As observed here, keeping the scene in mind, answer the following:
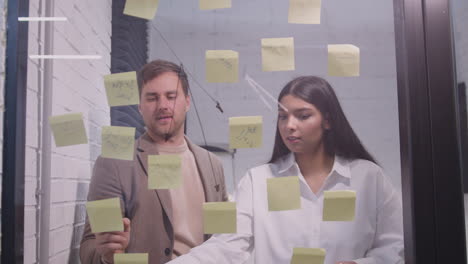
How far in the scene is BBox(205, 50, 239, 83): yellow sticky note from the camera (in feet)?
5.34

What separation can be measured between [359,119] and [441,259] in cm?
51

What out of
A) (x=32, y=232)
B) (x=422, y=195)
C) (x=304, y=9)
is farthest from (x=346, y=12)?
(x=32, y=232)

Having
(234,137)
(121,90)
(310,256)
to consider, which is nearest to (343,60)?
(234,137)

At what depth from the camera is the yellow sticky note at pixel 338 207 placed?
158 cm

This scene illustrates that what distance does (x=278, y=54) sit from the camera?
1.63 m

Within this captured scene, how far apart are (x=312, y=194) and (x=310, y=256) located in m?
0.20

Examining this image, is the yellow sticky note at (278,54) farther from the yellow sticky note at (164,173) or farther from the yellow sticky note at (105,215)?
the yellow sticky note at (105,215)

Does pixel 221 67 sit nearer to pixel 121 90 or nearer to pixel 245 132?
pixel 245 132

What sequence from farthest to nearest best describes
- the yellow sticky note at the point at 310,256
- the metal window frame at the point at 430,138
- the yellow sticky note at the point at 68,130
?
the yellow sticky note at the point at 68,130 < the yellow sticky note at the point at 310,256 < the metal window frame at the point at 430,138

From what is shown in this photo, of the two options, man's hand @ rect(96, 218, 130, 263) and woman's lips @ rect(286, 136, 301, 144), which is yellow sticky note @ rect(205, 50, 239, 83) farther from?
man's hand @ rect(96, 218, 130, 263)

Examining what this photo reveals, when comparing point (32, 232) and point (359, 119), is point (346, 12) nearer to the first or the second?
point (359, 119)

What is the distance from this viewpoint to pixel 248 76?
1.63 meters

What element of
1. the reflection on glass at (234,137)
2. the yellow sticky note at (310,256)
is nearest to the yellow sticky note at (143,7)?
the reflection on glass at (234,137)

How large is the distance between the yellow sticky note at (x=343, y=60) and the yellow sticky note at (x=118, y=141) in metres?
0.72
